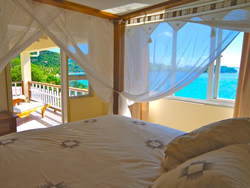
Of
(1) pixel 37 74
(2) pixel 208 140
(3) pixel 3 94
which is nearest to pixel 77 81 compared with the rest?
(3) pixel 3 94

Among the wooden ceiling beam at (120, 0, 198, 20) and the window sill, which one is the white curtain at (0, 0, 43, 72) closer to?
the wooden ceiling beam at (120, 0, 198, 20)

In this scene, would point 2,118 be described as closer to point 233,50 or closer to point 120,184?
point 120,184

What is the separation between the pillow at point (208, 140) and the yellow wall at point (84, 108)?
306 centimetres

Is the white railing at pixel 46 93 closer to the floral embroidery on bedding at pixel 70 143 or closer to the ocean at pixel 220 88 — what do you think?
the ocean at pixel 220 88

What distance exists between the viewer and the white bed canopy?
2.04 metres

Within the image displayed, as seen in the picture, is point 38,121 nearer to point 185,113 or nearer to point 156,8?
point 185,113

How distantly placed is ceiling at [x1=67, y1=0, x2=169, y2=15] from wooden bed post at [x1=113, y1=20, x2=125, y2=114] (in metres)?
0.38

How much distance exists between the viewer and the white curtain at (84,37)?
2236 millimetres

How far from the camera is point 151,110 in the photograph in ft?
11.8

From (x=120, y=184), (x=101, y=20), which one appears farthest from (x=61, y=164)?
(x=101, y=20)

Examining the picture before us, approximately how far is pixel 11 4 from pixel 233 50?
2894 mm

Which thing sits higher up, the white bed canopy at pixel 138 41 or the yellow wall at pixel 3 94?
the white bed canopy at pixel 138 41

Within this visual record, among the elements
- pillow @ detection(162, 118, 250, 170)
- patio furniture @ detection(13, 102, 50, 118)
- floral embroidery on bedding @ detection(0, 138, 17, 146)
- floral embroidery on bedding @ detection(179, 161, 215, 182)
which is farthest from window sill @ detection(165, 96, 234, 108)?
patio furniture @ detection(13, 102, 50, 118)

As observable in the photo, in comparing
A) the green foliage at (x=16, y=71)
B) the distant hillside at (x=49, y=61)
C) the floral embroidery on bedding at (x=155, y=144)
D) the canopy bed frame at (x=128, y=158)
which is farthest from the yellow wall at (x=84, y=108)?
the green foliage at (x=16, y=71)
